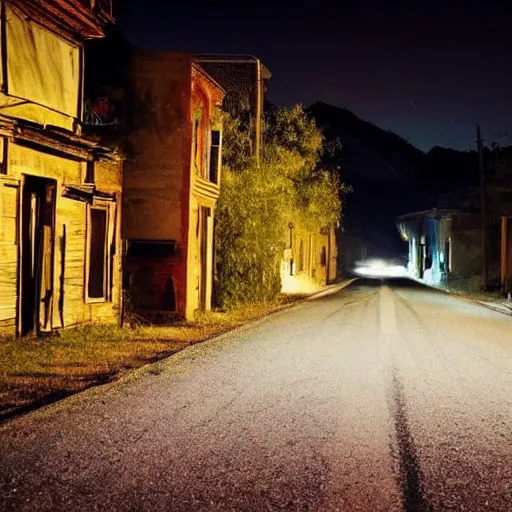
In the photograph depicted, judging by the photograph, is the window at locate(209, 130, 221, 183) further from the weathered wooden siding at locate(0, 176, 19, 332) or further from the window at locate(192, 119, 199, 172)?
the weathered wooden siding at locate(0, 176, 19, 332)

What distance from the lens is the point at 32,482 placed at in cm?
488

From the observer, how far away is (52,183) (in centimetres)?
1411

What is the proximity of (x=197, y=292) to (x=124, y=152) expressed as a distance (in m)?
4.87

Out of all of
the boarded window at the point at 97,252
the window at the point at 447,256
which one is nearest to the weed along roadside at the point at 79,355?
the boarded window at the point at 97,252

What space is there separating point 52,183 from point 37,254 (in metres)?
1.62

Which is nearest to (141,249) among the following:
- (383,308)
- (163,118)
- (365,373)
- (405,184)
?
(163,118)

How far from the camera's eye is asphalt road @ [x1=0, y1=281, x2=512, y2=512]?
4691 millimetres

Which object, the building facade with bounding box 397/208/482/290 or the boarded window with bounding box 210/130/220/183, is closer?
the boarded window with bounding box 210/130/220/183

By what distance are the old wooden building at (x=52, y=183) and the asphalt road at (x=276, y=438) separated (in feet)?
13.6

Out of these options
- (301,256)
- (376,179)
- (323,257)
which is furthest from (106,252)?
(376,179)

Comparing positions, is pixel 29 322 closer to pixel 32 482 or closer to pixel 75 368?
pixel 75 368

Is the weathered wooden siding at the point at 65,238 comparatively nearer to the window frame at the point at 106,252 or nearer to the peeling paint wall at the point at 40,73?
the window frame at the point at 106,252

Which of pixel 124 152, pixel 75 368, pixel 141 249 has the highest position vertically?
pixel 124 152

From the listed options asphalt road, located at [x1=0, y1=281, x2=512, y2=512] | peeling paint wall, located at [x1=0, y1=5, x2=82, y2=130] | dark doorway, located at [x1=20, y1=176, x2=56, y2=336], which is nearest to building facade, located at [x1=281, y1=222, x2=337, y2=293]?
peeling paint wall, located at [x1=0, y1=5, x2=82, y2=130]
